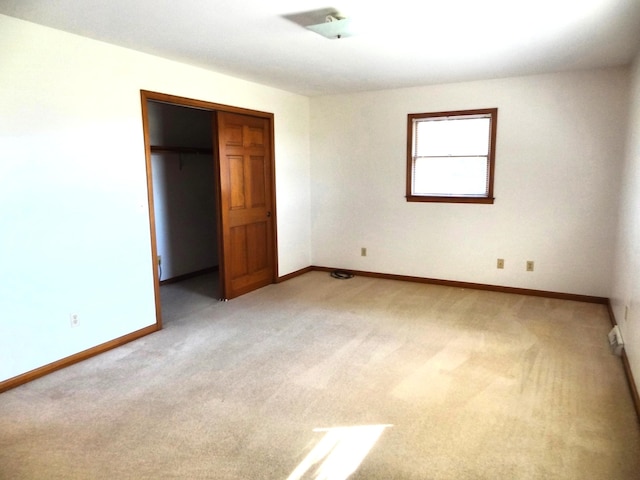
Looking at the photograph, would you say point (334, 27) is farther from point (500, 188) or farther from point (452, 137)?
point (500, 188)

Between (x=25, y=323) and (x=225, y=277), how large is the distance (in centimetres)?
204

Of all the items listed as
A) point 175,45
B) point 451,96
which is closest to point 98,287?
point 175,45

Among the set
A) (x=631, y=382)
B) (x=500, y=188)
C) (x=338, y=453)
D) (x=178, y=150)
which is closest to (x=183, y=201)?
(x=178, y=150)

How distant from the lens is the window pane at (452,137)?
16.0 ft

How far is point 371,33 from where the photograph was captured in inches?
122

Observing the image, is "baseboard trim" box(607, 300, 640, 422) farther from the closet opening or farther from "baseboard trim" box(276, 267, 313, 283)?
the closet opening

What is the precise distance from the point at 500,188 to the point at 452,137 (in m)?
0.81

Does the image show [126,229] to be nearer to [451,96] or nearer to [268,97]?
[268,97]

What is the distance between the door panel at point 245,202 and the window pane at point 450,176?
183 centimetres

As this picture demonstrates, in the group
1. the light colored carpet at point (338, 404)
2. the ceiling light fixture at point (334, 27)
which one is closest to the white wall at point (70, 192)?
the light colored carpet at point (338, 404)

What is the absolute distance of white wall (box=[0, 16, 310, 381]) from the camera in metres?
2.81

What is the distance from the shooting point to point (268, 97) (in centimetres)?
510

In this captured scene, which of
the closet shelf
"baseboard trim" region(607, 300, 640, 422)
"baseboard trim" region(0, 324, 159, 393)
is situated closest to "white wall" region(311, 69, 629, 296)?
the closet shelf

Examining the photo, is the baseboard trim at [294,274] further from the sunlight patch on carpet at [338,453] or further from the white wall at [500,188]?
the sunlight patch on carpet at [338,453]
